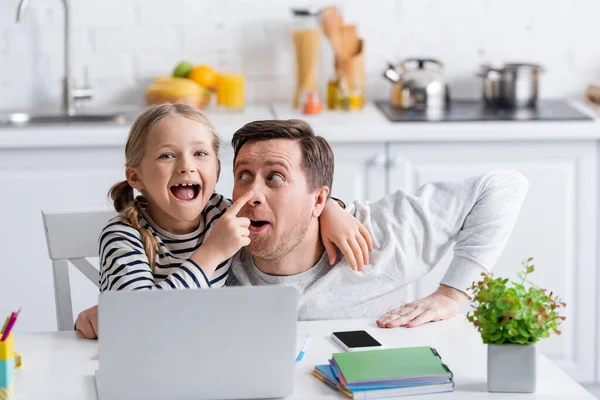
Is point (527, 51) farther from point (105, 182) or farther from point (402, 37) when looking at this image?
point (105, 182)

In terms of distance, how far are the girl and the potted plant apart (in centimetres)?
48

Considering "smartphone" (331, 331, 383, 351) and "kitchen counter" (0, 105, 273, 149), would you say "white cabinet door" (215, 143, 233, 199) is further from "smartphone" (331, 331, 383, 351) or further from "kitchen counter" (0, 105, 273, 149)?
"smartphone" (331, 331, 383, 351)

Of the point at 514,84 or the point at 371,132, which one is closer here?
the point at 371,132

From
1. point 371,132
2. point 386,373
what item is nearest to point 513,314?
point 386,373

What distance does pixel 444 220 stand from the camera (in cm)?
213

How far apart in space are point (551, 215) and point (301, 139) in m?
1.56

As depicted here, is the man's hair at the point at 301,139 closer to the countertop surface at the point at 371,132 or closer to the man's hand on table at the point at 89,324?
the man's hand on table at the point at 89,324

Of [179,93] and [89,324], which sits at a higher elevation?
[179,93]

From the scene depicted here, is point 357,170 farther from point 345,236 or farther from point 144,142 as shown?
point 144,142

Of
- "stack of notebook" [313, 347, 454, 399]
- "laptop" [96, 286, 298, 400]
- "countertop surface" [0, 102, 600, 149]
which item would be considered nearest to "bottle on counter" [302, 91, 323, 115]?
"countertop surface" [0, 102, 600, 149]

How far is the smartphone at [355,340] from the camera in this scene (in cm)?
170

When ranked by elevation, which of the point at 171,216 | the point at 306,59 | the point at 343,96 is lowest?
the point at 171,216

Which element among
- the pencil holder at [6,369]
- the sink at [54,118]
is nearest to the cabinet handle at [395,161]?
the sink at [54,118]

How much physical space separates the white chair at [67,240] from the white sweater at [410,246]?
34cm
